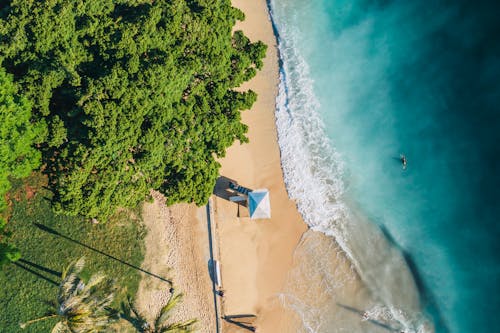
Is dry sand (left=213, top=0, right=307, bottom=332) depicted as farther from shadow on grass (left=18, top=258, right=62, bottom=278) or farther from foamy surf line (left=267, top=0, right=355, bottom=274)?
shadow on grass (left=18, top=258, right=62, bottom=278)

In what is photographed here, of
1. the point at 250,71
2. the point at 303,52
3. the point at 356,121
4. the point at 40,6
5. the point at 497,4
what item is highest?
the point at 497,4

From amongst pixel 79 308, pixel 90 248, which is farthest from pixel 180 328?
pixel 90 248

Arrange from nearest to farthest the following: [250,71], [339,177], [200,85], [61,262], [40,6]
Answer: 1. [40,6]
2. [200,85]
3. [250,71]
4. [61,262]
5. [339,177]

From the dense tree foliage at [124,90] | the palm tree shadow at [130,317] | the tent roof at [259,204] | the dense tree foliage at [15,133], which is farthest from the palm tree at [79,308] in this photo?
the tent roof at [259,204]

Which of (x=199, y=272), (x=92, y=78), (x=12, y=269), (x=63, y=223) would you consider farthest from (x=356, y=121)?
(x=12, y=269)

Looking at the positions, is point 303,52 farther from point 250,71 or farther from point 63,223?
point 63,223

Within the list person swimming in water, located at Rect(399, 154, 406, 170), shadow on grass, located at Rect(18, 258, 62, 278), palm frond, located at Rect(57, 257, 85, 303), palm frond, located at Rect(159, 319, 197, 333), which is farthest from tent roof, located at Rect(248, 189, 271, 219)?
shadow on grass, located at Rect(18, 258, 62, 278)
